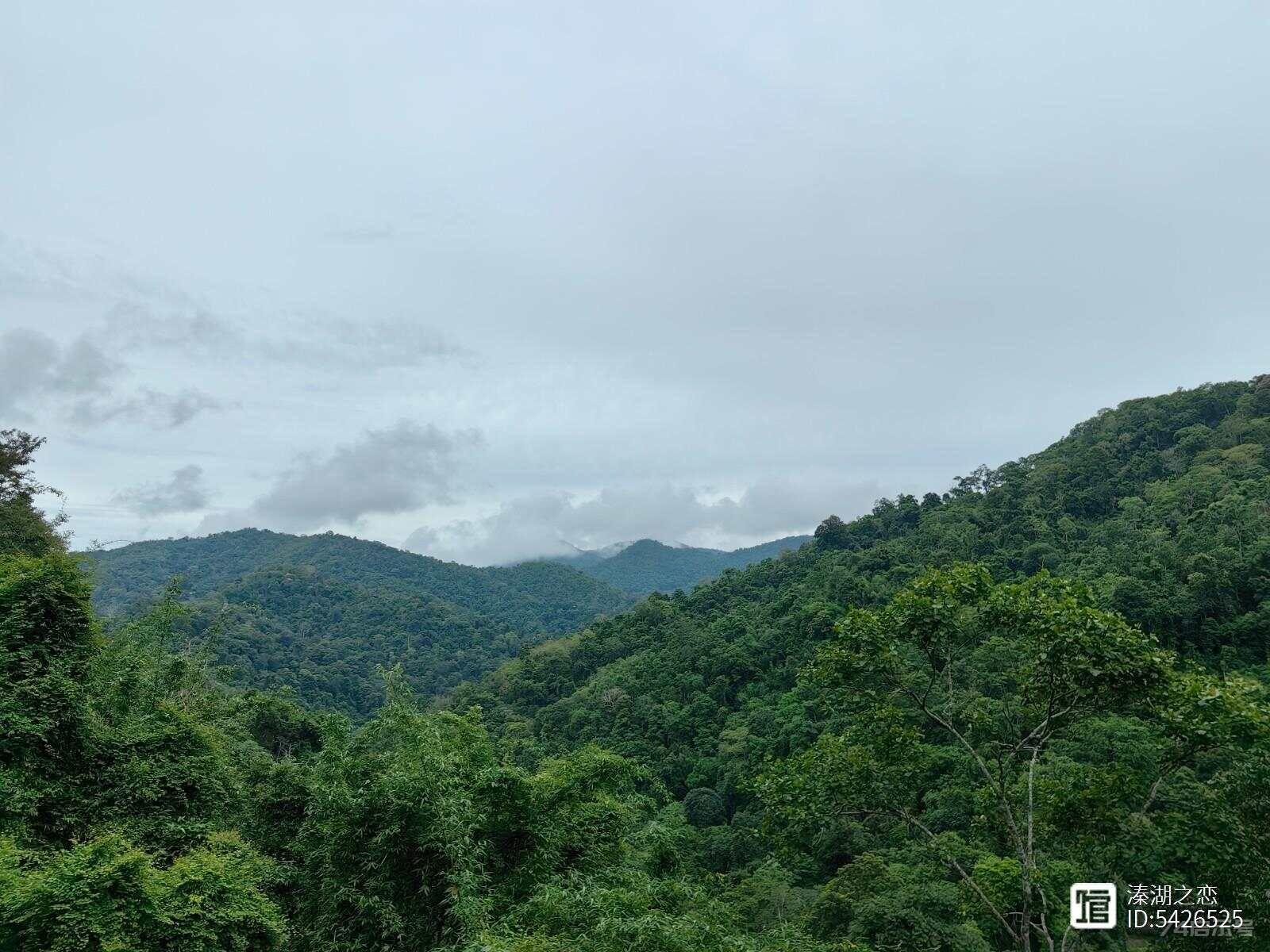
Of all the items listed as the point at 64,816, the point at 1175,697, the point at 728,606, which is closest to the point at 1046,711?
the point at 1175,697

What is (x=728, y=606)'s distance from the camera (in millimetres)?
54656

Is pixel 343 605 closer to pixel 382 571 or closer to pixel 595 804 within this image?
pixel 382 571

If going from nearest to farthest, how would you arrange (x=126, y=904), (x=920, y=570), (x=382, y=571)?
(x=126, y=904), (x=920, y=570), (x=382, y=571)

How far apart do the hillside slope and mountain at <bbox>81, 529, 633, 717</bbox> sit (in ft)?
52.4

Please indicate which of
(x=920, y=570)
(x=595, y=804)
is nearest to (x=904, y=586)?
(x=595, y=804)

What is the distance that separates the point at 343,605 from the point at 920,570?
80.6 metres

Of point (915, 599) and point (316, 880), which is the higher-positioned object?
point (915, 599)

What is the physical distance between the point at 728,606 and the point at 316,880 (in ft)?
152

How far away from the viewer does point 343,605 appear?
314 ft

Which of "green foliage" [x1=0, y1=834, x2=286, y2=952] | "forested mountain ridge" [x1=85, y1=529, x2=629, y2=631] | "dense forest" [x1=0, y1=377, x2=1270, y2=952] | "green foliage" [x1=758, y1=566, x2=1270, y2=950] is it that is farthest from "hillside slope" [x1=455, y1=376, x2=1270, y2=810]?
"forested mountain ridge" [x1=85, y1=529, x2=629, y2=631]

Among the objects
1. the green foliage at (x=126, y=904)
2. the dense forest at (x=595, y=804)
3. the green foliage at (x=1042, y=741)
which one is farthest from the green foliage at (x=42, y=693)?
the green foliage at (x=1042, y=741)

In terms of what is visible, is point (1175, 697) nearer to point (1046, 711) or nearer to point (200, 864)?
point (1046, 711)

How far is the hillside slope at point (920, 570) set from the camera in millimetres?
25814

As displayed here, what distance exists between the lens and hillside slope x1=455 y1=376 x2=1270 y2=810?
84.7 feet
